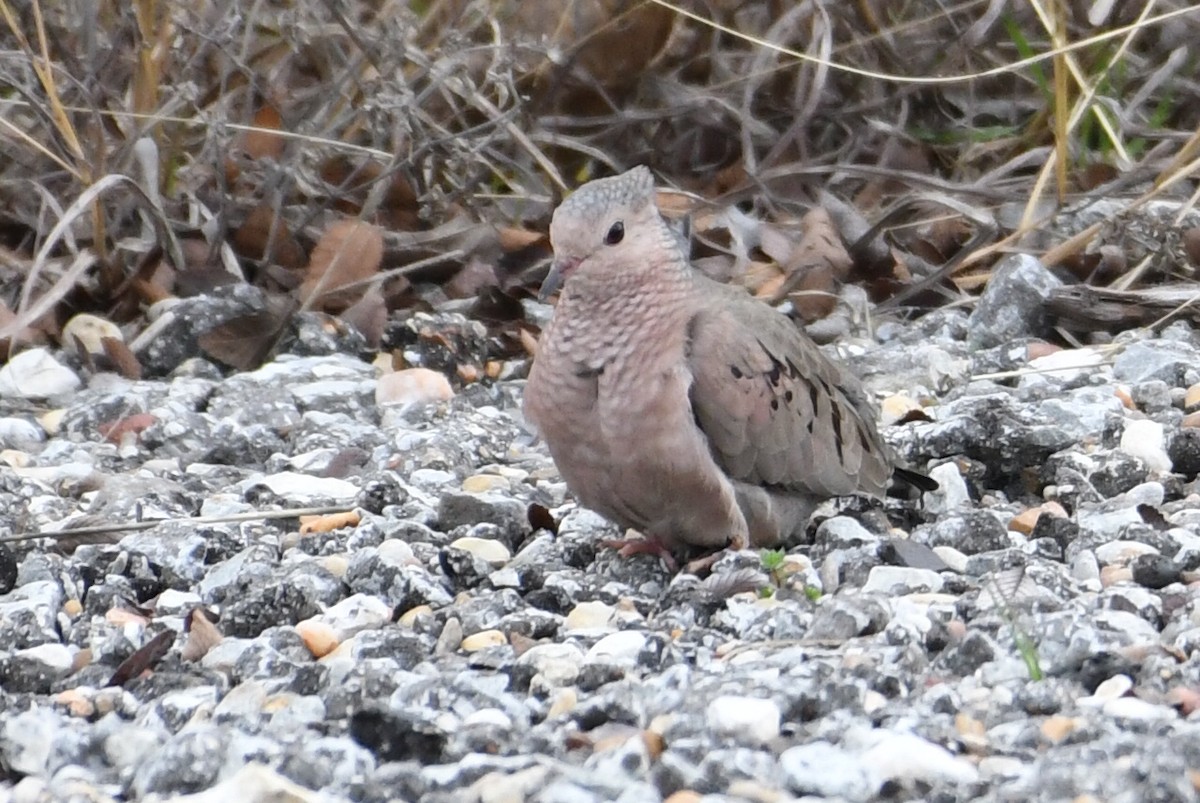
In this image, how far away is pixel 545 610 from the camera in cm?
338

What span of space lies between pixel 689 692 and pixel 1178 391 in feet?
7.89

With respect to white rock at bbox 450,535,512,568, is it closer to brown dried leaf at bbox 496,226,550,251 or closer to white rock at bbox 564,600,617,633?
white rock at bbox 564,600,617,633

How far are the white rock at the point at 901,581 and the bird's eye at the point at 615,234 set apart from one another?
808 millimetres

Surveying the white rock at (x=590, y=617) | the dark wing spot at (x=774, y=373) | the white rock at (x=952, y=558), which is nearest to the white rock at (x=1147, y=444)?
the white rock at (x=952, y=558)

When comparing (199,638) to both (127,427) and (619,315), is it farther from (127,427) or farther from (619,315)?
(127,427)

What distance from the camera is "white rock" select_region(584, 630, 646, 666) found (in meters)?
2.95

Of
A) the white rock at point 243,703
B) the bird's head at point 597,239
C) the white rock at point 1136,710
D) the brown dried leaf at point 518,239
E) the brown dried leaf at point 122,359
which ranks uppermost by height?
the bird's head at point 597,239

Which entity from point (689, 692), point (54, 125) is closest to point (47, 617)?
point (689, 692)

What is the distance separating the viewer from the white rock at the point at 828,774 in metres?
2.35

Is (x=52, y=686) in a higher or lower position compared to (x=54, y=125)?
lower

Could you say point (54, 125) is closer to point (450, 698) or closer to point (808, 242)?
point (808, 242)

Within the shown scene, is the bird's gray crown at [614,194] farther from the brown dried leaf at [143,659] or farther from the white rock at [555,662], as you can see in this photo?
the brown dried leaf at [143,659]

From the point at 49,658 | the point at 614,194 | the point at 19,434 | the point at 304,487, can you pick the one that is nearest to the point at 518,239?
the point at 19,434

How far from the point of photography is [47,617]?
328 centimetres
